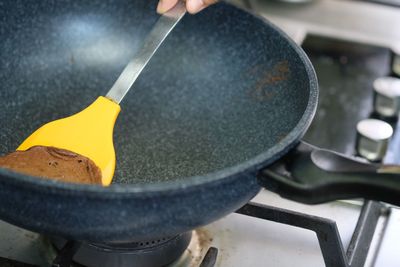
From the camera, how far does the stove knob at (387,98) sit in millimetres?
827

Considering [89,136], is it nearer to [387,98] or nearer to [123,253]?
[123,253]

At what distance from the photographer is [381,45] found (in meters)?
0.99

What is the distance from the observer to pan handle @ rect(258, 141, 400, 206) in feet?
1.51

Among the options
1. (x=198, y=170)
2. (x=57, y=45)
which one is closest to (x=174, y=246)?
(x=198, y=170)

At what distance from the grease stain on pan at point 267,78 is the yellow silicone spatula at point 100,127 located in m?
0.12

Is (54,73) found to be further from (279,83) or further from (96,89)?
(279,83)

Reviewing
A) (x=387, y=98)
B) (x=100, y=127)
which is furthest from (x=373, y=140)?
(x=100, y=127)

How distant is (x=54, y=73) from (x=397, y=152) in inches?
17.8

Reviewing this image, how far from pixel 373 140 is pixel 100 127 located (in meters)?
0.33

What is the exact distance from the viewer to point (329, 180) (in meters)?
0.47

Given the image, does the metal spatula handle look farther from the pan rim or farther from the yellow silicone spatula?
the pan rim

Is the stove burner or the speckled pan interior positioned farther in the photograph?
the speckled pan interior

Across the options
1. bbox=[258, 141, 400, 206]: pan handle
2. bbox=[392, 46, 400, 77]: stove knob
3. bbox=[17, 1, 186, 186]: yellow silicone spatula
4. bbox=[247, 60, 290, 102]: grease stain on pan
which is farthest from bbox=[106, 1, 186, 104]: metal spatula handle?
bbox=[392, 46, 400, 77]: stove knob

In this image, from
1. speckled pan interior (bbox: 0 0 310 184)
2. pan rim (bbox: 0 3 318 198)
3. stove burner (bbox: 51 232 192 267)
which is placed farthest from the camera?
speckled pan interior (bbox: 0 0 310 184)
